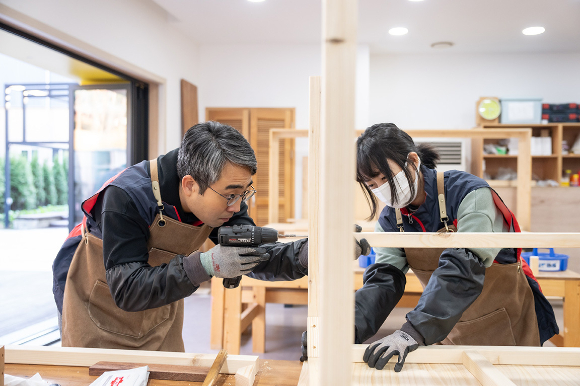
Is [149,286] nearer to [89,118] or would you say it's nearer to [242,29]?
[89,118]

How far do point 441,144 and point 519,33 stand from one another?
4.52 feet

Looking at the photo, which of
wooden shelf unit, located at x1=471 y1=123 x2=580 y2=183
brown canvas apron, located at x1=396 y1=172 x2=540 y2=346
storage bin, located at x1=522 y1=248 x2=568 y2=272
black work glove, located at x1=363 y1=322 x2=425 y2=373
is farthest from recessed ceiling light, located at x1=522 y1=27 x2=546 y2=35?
black work glove, located at x1=363 y1=322 x2=425 y2=373

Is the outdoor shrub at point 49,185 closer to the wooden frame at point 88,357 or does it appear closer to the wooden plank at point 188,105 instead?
the wooden plank at point 188,105

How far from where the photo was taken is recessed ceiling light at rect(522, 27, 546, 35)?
4247 mm

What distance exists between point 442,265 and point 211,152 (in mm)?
687

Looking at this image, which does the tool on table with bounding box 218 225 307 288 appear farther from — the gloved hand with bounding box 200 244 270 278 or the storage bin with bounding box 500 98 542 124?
the storage bin with bounding box 500 98 542 124

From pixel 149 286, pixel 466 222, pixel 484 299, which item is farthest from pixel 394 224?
pixel 149 286

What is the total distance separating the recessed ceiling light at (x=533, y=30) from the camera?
4.25m

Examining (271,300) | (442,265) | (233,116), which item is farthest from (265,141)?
(442,265)

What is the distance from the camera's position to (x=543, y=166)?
201 inches

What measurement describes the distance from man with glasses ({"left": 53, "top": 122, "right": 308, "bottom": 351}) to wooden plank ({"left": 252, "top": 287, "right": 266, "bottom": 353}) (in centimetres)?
143

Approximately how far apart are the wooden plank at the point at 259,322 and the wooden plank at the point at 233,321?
0.68ft

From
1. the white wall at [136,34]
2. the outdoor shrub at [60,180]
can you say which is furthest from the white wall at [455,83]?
the outdoor shrub at [60,180]

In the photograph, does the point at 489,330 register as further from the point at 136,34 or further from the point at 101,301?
the point at 136,34
